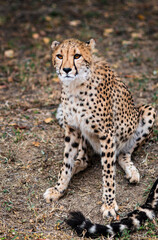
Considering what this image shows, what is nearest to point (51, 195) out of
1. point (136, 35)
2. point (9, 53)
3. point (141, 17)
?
point (9, 53)

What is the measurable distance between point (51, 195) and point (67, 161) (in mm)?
379

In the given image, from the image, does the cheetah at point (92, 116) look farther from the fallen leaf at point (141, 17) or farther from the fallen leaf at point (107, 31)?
the fallen leaf at point (141, 17)

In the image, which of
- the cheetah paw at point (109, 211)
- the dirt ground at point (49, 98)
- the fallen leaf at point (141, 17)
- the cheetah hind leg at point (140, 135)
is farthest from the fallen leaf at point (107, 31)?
the cheetah paw at point (109, 211)

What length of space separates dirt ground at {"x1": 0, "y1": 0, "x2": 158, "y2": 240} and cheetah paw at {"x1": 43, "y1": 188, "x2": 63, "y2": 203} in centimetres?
5

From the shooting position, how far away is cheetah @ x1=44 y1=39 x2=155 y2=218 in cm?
347

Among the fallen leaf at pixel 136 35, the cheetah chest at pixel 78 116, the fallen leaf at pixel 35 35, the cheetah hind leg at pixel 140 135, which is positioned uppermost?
the fallen leaf at pixel 136 35

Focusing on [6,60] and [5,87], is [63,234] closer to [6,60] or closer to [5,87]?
[5,87]

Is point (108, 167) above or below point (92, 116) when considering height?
below

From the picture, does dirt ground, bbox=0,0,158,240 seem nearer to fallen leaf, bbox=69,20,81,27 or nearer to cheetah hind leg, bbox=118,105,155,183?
fallen leaf, bbox=69,20,81,27

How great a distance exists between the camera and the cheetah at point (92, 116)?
3.47m

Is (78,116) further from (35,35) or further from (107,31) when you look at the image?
(107,31)

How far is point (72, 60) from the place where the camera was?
3367mm

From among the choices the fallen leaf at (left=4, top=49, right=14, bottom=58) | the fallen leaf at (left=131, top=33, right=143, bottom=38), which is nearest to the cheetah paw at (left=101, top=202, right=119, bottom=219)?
the fallen leaf at (left=4, top=49, right=14, bottom=58)

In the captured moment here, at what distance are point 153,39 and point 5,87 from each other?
10.1 feet
